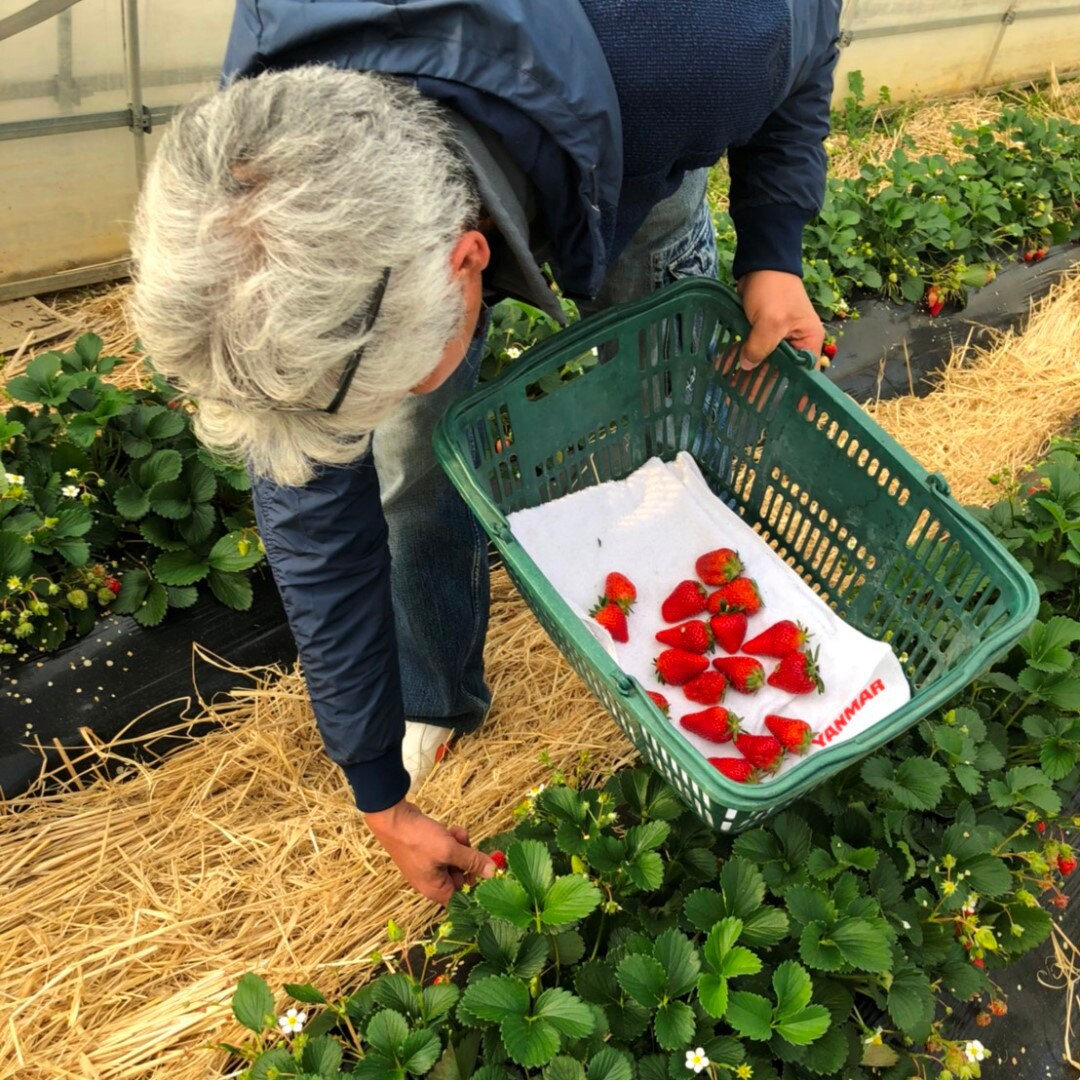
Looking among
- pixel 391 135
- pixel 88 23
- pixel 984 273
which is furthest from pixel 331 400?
pixel 984 273

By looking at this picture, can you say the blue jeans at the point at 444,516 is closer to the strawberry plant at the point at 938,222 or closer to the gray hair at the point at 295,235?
the gray hair at the point at 295,235

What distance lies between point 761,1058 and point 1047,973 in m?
0.67

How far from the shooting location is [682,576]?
5.98 ft

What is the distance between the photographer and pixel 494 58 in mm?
871

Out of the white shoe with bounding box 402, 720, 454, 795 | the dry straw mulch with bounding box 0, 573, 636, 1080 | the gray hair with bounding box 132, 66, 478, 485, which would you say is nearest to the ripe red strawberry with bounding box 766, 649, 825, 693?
A: the dry straw mulch with bounding box 0, 573, 636, 1080

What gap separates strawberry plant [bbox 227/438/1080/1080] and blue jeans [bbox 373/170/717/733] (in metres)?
0.36

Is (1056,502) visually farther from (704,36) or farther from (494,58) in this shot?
(494,58)

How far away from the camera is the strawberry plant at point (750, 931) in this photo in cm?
112

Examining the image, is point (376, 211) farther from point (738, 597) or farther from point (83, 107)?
point (83, 107)

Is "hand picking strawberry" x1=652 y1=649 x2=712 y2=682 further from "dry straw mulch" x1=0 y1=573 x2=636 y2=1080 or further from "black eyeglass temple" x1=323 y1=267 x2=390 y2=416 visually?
"black eyeglass temple" x1=323 y1=267 x2=390 y2=416

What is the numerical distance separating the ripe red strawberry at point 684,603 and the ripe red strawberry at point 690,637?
4 centimetres

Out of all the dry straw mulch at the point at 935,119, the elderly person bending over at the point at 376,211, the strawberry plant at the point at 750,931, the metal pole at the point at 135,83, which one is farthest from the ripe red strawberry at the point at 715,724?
the dry straw mulch at the point at 935,119

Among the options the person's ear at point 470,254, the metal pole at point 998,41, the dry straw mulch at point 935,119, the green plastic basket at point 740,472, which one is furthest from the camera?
the metal pole at point 998,41

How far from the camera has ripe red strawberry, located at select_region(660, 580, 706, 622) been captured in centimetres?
176
